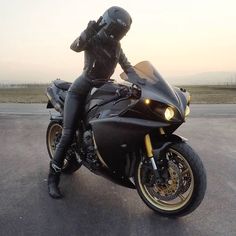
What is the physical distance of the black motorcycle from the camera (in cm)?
425

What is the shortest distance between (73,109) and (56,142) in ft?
3.83

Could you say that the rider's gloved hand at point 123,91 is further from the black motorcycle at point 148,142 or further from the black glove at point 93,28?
the black glove at point 93,28

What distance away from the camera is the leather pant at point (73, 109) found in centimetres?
511

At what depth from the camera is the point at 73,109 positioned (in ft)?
17.0

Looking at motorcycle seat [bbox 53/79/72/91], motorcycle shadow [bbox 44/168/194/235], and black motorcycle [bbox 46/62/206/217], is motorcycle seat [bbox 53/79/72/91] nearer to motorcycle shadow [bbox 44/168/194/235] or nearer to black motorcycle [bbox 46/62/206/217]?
black motorcycle [bbox 46/62/206/217]

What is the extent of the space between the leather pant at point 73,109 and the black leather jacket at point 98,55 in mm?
131

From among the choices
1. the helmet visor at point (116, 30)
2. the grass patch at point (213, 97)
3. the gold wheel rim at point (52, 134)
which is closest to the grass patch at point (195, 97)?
the grass patch at point (213, 97)

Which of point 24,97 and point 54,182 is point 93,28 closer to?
point 54,182

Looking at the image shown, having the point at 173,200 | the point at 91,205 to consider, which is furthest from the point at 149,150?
the point at 91,205

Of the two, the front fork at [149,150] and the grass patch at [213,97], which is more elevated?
the front fork at [149,150]

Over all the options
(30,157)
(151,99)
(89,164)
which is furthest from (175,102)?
(30,157)

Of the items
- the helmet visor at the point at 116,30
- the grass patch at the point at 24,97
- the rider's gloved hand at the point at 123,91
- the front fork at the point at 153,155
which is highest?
the helmet visor at the point at 116,30

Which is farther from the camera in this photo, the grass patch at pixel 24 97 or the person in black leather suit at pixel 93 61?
the grass patch at pixel 24 97

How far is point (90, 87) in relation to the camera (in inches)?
202
